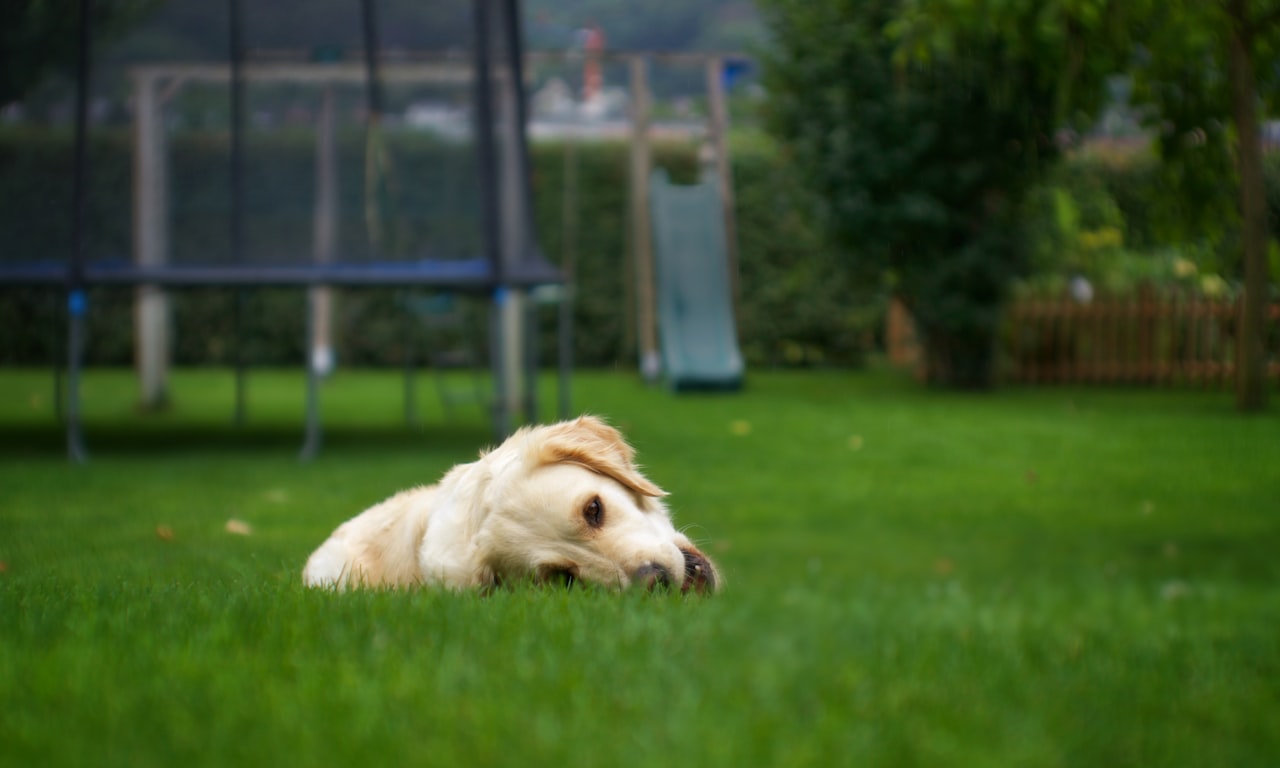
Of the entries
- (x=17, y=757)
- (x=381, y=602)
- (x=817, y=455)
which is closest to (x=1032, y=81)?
(x=817, y=455)

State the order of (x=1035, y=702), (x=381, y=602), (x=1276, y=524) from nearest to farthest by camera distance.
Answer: (x=1035, y=702)
(x=381, y=602)
(x=1276, y=524)

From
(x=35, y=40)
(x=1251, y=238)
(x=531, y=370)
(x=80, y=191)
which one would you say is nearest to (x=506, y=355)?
(x=531, y=370)

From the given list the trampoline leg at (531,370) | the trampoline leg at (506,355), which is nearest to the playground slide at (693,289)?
the trampoline leg at (506,355)

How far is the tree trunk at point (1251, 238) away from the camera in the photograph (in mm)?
9961

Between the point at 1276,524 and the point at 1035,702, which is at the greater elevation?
the point at 1035,702

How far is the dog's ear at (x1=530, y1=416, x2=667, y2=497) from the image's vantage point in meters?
2.56

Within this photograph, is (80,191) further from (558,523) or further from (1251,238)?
(1251,238)

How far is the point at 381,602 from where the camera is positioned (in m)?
2.38

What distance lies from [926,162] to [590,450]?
11.3 m

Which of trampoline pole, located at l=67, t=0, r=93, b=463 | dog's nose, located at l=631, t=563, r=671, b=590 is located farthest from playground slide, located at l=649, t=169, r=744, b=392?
dog's nose, located at l=631, t=563, r=671, b=590

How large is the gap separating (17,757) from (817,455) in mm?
6858

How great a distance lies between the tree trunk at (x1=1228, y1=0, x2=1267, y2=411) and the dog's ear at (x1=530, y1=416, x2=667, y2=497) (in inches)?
342

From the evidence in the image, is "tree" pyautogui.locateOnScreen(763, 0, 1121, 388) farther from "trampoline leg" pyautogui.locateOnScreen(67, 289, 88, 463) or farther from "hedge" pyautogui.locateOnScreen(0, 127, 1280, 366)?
"trampoline leg" pyautogui.locateOnScreen(67, 289, 88, 463)

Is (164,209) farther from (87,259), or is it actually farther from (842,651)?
(842,651)
